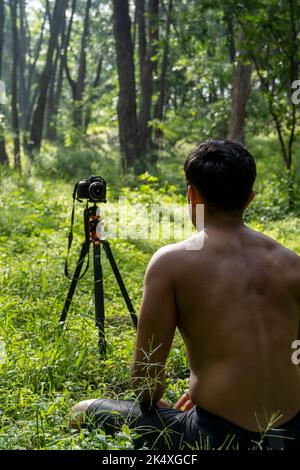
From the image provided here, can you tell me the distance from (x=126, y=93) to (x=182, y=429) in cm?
1265

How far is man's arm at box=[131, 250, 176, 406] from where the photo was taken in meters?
2.28

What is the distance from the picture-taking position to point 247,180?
7.51ft

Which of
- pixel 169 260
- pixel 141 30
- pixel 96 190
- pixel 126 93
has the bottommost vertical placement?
pixel 169 260

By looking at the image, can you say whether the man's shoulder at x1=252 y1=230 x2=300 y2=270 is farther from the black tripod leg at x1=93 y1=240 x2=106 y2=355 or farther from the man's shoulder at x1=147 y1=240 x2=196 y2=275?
the black tripod leg at x1=93 y1=240 x2=106 y2=355

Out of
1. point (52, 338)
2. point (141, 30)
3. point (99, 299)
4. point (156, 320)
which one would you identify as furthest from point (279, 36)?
point (141, 30)

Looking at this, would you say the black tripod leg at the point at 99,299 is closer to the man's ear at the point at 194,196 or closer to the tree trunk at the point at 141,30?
the man's ear at the point at 194,196

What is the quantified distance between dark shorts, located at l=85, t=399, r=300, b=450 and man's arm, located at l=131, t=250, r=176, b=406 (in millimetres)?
155

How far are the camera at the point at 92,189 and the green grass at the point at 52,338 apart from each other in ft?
2.79

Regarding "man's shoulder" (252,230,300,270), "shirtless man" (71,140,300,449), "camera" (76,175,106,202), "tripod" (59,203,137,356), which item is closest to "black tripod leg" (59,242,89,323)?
→ "tripod" (59,203,137,356)

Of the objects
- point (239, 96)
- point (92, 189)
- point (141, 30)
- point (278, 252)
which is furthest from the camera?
point (141, 30)

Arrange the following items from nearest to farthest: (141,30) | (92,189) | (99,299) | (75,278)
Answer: (92,189)
(99,299)
(75,278)
(141,30)

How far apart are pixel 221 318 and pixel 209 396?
29 cm

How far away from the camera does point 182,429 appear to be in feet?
7.80

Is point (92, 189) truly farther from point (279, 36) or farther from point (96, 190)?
point (279, 36)
